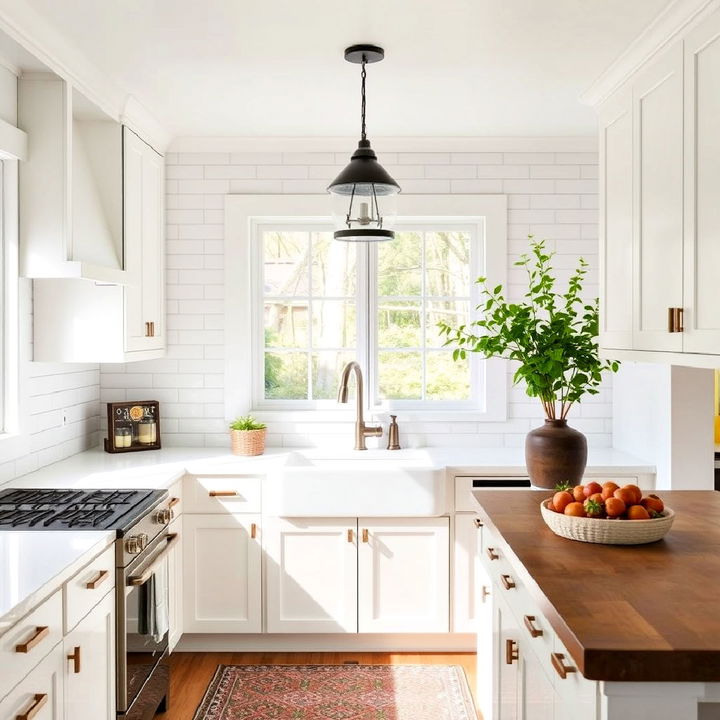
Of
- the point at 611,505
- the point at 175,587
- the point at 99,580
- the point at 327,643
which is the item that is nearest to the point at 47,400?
Answer: the point at 175,587

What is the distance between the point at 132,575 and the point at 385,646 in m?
1.67

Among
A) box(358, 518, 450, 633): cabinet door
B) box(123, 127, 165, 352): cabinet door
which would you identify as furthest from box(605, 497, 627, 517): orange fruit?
box(123, 127, 165, 352): cabinet door

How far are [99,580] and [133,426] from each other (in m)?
1.84

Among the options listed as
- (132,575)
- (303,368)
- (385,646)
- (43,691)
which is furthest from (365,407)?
(43,691)

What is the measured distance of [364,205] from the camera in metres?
2.98

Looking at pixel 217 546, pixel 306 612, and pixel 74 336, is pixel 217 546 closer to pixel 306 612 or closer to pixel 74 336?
pixel 306 612

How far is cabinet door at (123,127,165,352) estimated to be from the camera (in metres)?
3.59

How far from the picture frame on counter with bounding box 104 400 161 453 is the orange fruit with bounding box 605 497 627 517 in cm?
267

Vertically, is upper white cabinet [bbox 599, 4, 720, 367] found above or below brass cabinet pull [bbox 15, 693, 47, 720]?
above

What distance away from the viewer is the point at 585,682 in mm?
1562

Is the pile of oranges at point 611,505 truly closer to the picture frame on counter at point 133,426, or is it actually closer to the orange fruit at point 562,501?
the orange fruit at point 562,501

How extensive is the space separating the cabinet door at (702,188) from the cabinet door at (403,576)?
5.77 feet

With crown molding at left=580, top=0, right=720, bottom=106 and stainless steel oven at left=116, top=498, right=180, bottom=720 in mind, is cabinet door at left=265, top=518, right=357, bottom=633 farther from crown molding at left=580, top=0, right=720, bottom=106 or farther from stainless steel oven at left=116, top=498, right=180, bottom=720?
crown molding at left=580, top=0, right=720, bottom=106

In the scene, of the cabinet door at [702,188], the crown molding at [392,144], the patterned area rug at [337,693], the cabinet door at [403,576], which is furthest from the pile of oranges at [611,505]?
the crown molding at [392,144]
